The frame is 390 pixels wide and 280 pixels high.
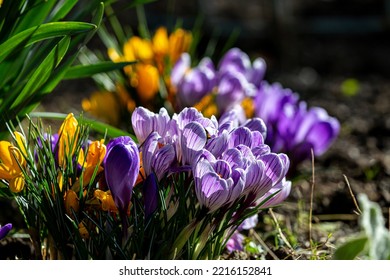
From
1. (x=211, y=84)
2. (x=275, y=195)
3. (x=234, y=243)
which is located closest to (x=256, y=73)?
(x=211, y=84)

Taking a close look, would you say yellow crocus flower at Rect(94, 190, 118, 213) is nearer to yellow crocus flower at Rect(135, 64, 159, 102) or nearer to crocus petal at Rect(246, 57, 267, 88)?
yellow crocus flower at Rect(135, 64, 159, 102)

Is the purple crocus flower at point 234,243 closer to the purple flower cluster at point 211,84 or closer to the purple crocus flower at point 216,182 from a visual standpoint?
the purple crocus flower at point 216,182

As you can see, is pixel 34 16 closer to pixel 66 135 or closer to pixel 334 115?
pixel 66 135

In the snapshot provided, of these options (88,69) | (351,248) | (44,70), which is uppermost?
(88,69)

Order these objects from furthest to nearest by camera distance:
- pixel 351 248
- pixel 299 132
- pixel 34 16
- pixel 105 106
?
1. pixel 105 106
2. pixel 299 132
3. pixel 34 16
4. pixel 351 248

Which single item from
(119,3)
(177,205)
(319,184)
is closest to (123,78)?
(319,184)

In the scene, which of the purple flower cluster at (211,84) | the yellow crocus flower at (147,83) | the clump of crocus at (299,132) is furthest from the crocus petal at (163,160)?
the yellow crocus flower at (147,83)

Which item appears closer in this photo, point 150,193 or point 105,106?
point 150,193
